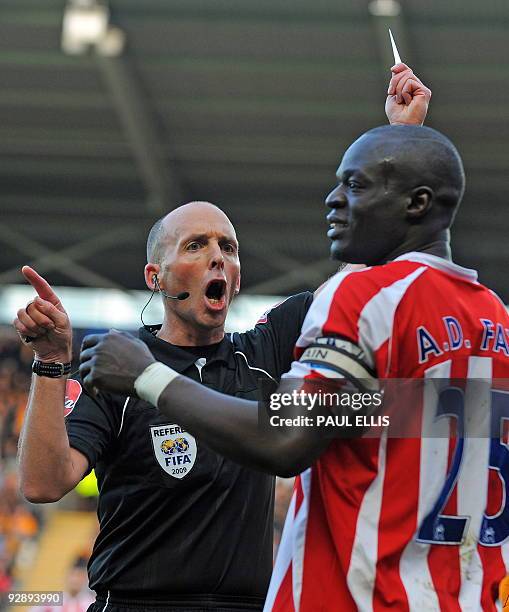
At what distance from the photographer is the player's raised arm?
3.42 meters

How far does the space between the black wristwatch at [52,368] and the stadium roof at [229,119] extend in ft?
28.3

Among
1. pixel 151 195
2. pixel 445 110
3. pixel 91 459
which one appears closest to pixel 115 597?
pixel 91 459

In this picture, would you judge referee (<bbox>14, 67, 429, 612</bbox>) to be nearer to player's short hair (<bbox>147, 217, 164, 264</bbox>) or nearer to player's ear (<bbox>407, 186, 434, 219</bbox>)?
player's short hair (<bbox>147, 217, 164, 264</bbox>)

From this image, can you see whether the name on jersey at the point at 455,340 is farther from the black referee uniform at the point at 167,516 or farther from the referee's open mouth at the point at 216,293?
the referee's open mouth at the point at 216,293

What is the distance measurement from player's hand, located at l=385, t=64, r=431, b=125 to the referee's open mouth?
89 centimetres

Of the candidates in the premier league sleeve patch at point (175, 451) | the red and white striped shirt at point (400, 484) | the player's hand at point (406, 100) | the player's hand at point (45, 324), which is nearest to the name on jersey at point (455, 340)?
the red and white striped shirt at point (400, 484)

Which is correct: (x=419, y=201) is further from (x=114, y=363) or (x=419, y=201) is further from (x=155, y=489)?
(x=155, y=489)

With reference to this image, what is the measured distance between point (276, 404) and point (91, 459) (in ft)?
4.32

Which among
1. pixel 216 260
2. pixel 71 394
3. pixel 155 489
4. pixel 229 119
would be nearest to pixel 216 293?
pixel 216 260

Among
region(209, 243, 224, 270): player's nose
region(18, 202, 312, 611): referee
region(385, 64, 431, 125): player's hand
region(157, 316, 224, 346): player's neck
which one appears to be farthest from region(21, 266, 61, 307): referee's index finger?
region(385, 64, 431, 125): player's hand

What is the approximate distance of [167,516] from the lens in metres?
3.71

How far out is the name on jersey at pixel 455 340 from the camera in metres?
2.59

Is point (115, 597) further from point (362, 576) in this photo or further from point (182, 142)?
point (182, 142)

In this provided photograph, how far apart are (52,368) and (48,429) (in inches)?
7.6
